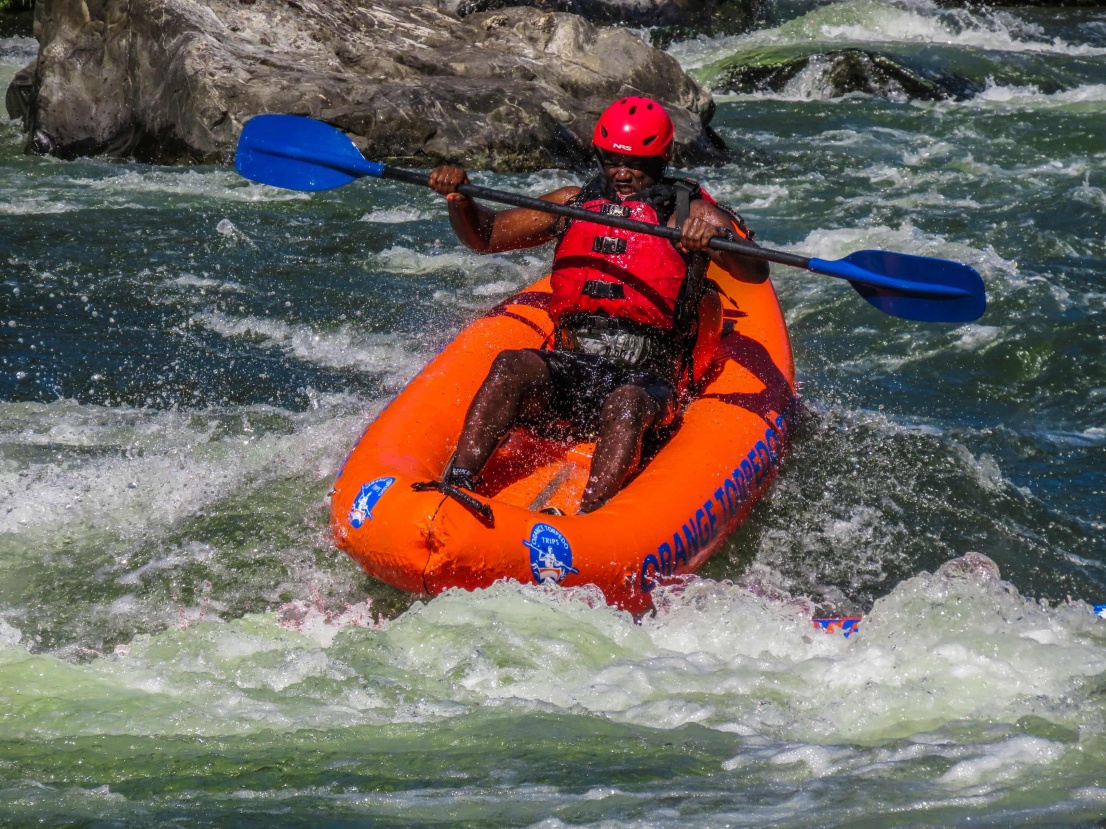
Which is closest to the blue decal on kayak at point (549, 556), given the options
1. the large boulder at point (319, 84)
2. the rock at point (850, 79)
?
the large boulder at point (319, 84)

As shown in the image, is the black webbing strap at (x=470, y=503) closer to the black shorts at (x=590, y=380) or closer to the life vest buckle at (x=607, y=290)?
the black shorts at (x=590, y=380)

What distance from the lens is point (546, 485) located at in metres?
4.29

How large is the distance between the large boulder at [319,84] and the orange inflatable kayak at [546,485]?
373 centimetres

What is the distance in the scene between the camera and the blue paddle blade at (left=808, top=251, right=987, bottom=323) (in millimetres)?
4371

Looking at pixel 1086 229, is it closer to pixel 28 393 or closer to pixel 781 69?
pixel 781 69

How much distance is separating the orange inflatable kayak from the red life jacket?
455 millimetres

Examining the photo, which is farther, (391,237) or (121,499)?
(391,237)

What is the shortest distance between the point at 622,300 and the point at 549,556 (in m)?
1.11

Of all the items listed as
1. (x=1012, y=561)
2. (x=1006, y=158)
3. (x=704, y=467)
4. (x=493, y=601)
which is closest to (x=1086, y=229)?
(x=1006, y=158)

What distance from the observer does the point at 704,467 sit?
4.19m

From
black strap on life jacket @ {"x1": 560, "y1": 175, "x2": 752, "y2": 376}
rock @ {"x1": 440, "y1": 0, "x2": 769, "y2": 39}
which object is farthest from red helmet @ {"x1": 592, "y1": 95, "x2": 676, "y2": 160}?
rock @ {"x1": 440, "y1": 0, "x2": 769, "y2": 39}

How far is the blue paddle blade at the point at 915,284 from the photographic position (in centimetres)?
437

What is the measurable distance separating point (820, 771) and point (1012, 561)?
1.98m

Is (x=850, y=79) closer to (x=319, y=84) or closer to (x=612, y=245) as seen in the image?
(x=319, y=84)
